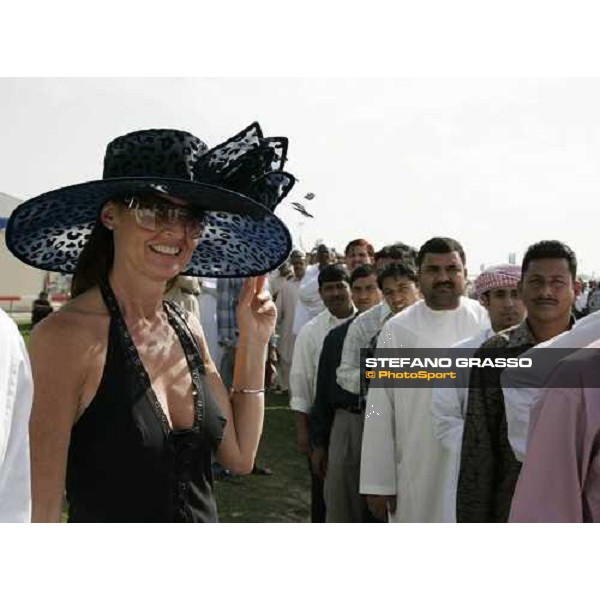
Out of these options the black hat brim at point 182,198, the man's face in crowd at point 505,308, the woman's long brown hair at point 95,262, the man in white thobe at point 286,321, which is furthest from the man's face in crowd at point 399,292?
the man in white thobe at point 286,321

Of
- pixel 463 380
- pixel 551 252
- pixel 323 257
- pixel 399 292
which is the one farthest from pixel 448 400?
pixel 323 257

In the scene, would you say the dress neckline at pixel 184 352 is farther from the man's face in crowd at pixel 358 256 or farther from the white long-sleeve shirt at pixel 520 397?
the man's face in crowd at pixel 358 256

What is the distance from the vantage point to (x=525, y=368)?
188 cm

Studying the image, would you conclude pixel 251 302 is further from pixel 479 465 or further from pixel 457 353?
pixel 479 465

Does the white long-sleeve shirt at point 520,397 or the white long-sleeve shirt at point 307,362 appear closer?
the white long-sleeve shirt at point 520,397

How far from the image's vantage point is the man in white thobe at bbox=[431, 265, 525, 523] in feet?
7.11

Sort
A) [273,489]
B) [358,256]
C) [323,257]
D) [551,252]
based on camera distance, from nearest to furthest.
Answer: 1. [551,252]
2. [358,256]
3. [273,489]
4. [323,257]

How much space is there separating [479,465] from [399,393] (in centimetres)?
48

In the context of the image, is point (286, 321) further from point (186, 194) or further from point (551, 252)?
point (186, 194)

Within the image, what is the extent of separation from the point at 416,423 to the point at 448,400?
332 mm

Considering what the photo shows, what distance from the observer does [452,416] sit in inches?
88.2

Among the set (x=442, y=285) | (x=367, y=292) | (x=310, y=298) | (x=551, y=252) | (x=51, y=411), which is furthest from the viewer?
(x=310, y=298)

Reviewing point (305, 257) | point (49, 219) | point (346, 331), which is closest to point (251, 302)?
A: point (49, 219)

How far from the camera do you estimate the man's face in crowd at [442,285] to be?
7.90ft
